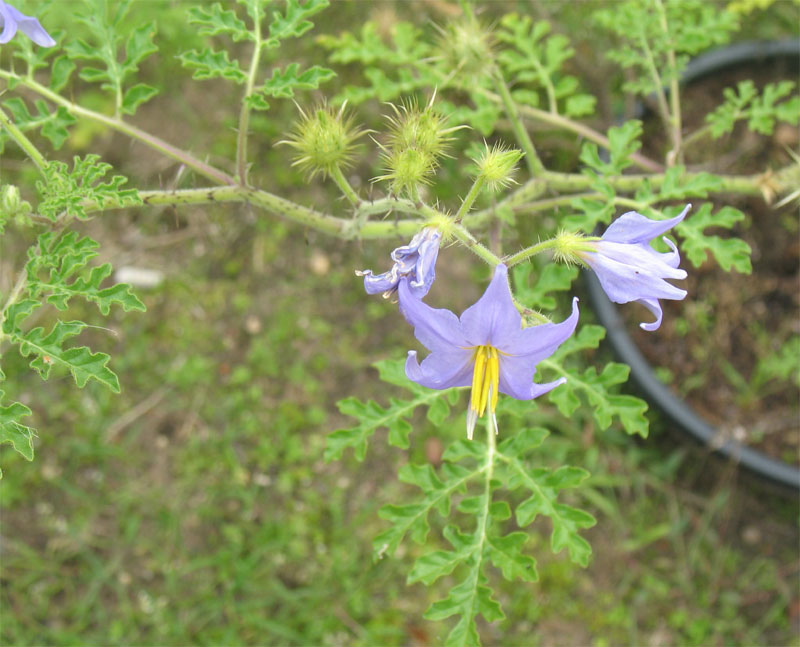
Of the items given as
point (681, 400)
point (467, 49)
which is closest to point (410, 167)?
point (467, 49)

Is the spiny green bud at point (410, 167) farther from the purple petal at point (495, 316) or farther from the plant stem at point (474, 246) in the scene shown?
the purple petal at point (495, 316)

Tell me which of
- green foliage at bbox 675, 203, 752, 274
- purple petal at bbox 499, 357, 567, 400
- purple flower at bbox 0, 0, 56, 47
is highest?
purple flower at bbox 0, 0, 56, 47

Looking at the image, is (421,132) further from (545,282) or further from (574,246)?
(545,282)

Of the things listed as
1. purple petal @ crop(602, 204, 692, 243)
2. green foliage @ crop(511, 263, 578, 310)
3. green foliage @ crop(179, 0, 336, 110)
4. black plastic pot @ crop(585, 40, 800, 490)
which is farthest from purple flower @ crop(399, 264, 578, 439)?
black plastic pot @ crop(585, 40, 800, 490)

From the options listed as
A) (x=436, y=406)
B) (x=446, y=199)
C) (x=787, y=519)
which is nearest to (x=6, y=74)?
(x=436, y=406)

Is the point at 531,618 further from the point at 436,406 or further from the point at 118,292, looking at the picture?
the point at 118,292

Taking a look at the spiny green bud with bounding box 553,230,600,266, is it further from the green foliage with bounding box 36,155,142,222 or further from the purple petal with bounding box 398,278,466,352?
the green foliage with bounding box 36,155,142,222
